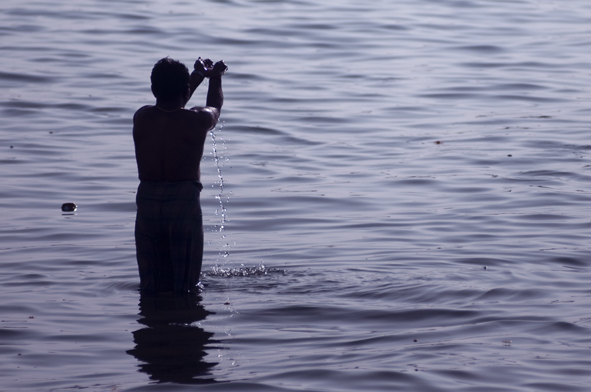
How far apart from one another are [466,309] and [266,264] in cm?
185

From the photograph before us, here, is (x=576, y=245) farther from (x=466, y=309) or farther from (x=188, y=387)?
(x=188, y=387)

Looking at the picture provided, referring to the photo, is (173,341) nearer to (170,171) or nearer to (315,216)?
(170,171)

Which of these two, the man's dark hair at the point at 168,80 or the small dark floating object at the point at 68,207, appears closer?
the man's dark hair at the point at 168,80

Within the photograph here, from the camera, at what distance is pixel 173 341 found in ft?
18.6

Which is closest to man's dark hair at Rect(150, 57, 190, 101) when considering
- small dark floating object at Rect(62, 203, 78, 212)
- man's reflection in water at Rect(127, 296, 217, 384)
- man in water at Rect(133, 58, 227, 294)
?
man in water at Rect(133, 58, 227, 294)

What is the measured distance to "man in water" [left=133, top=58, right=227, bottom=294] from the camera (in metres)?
5.87

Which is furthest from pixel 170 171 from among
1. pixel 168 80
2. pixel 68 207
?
pixel 68 207

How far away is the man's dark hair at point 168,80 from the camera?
587cm

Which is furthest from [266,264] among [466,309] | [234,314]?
[466,309]

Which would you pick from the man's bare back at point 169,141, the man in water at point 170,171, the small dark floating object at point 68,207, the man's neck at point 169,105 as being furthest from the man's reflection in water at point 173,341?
the small dark floating object at point 68,207

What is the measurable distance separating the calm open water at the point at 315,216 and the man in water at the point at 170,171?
0.43 metres

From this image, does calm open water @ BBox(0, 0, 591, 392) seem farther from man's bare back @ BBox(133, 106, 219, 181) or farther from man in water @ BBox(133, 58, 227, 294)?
man's bare back @ BBox(133, 106, 219, 181)

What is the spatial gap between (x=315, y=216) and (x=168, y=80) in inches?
138

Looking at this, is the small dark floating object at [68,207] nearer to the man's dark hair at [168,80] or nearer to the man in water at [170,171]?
the man in water at [170,171]
